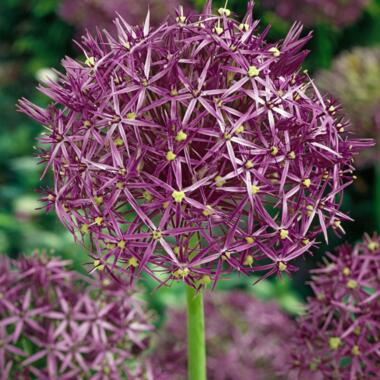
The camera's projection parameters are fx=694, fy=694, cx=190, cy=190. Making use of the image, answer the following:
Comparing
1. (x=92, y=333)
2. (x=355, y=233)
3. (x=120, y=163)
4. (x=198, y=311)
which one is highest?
(x=120, y=163)

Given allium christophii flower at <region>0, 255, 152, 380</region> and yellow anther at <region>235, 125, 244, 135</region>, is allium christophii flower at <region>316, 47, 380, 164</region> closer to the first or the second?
allium christophii flower at <region>0, 255, 152, 380</region>

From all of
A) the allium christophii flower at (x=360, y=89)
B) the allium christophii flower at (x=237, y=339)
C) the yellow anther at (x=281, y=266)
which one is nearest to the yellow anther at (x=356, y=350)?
the yellow anther at (x=281, y=266)

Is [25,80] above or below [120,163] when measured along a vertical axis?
below

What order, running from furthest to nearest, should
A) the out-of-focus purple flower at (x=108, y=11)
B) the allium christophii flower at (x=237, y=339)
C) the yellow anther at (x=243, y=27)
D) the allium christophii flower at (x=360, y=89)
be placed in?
the out-of-focus purple flower at (x=108, y=11) < the allium christophii flower at (x=360, y=89) < the allium christophii flower at (x=237, y=339) < the yellow anther at (x=243, y=27)

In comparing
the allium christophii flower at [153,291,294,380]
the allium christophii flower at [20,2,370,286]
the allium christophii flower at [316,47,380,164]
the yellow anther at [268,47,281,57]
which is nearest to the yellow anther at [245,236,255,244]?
the allium christophii flower at [20,2,370,286]

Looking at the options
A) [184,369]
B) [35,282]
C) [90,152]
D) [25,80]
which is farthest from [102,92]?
[25,80]

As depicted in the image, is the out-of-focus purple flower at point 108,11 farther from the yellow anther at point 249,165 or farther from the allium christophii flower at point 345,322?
the yellow anther at point 249,165

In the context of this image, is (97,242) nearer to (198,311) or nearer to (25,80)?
(198,311)
